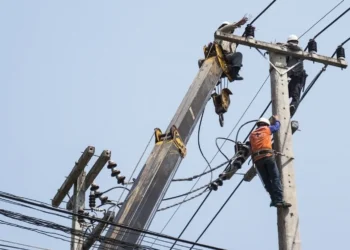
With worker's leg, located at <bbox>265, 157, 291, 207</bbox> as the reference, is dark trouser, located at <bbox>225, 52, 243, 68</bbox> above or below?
above

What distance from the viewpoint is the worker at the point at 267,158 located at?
13.7 m

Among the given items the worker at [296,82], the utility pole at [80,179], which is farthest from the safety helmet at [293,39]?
the utility pole at [80,179]

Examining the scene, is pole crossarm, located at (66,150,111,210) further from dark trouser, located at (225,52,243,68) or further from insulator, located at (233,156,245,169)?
insulator, located at (233,156,245,169)

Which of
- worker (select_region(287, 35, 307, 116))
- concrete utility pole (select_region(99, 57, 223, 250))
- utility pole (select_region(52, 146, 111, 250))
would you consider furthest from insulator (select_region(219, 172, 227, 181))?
utility pole (select_region(52, 146, 111, 250))

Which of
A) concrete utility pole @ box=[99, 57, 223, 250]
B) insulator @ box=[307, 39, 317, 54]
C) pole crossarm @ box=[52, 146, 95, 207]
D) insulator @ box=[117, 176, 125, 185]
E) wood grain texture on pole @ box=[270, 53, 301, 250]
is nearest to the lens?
wood grain texture on pole @ box=[270, 53, 301, 250]

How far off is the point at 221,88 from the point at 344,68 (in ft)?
6.29

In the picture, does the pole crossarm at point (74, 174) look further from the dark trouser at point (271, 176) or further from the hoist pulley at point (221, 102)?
the dark trouser at point (271, 176)

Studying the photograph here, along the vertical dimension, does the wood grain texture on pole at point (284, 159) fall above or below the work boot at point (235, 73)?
below

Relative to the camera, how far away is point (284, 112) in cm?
1449

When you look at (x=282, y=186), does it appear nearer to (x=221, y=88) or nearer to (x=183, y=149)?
(x=183, y=149)

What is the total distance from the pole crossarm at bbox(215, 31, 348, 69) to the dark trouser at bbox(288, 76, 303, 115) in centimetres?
81

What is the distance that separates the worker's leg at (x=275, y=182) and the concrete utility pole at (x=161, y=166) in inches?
58.0

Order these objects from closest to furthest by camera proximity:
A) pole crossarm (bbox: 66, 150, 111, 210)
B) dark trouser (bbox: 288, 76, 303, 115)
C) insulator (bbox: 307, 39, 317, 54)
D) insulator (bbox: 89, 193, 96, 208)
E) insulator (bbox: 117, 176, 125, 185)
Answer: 1. insulator (bbox: 307, 39, 317, 54)
2. dark trouser (bbox: 288, 76, 303, 115)
3. pole crossarm (bbox: 66, 150, 111, 210)
4. insulator (bbox: 89, 193, 96, 208)
5. insulator (bbox: 117, 176, 125, 185)

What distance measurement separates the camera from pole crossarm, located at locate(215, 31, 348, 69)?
1507cm
